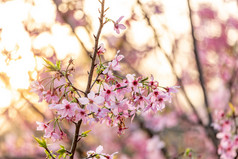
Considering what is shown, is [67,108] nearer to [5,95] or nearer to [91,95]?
[91,95]

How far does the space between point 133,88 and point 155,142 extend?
4412 mm

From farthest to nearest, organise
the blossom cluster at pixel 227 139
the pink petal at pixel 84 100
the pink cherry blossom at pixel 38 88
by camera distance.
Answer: the blossom cluster at pixel 227 139 < the pink cherry blossom at pixel 38 88 < the pink petal at pixel 84 100

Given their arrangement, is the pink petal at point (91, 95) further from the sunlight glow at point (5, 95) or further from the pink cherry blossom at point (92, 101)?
the sunlight glow at point (5, 95)

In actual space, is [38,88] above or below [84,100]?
above

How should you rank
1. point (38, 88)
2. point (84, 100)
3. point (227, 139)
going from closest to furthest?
point (84, 100), point (38, 88), point (227, 139)

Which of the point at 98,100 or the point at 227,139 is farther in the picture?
the point at 227,139

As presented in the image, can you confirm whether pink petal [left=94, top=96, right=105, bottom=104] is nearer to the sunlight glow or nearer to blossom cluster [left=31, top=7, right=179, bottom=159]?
blossom cluster [left=31, top=7, right=179, bottom=159]

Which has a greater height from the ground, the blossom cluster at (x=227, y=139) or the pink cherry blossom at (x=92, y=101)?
the blossom cluster at (x=227, y=139)

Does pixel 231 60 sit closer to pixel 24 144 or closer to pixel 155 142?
pixel 155 142

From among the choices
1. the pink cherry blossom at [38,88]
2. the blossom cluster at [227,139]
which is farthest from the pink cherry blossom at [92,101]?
the blossom cluster at [227,139]

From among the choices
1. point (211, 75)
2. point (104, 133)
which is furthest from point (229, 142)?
point (104, 133)

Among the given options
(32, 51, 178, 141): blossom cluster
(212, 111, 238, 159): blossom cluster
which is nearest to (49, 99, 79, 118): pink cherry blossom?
(32, 51, 178, 141): blossom cluster

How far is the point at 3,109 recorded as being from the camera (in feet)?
14.3

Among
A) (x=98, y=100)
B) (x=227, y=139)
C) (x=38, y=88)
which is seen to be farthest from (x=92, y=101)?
(x=227, y=139)
